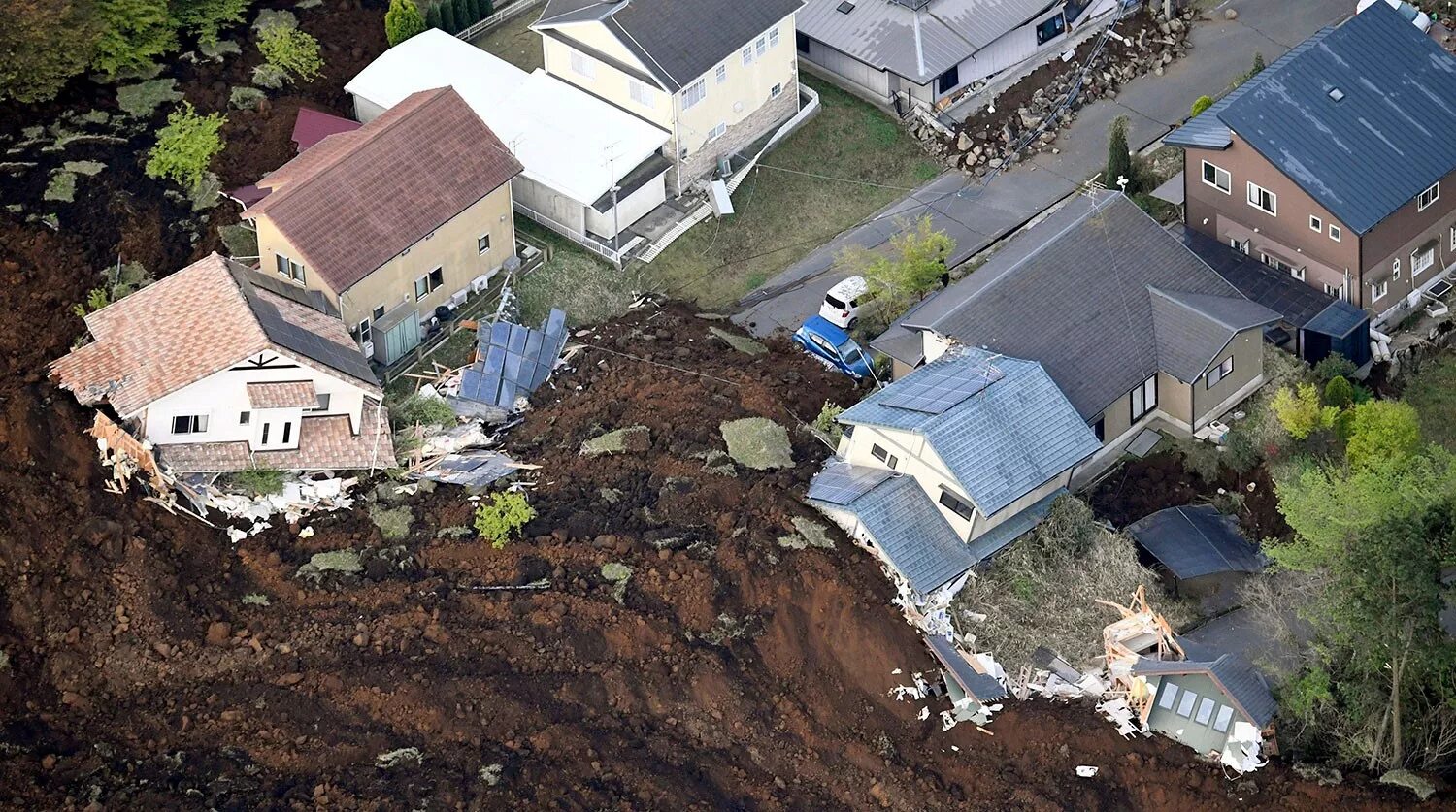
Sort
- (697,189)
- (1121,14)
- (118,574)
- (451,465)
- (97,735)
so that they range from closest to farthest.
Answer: (97,735), (118,574), (451,465), (697,189), (1121,14)

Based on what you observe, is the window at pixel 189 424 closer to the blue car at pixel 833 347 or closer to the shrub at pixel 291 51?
the shrub at pixel 291 51

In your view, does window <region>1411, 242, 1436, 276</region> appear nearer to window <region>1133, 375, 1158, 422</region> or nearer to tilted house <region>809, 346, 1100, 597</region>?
window <region>1133, 375, 1158, 422</region>

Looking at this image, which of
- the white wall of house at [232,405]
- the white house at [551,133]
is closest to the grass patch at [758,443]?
the white wall of house at [232,405]

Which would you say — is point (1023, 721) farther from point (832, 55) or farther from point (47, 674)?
point (832, 55)

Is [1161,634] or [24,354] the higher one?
[24,354]

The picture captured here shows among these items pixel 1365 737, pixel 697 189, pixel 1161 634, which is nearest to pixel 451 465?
pixel 697 189

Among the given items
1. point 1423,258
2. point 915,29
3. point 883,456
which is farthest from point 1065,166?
point 883,456

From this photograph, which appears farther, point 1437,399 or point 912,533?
point 1437,399

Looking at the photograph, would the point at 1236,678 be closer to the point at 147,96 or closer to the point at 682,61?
the point at 682,61
